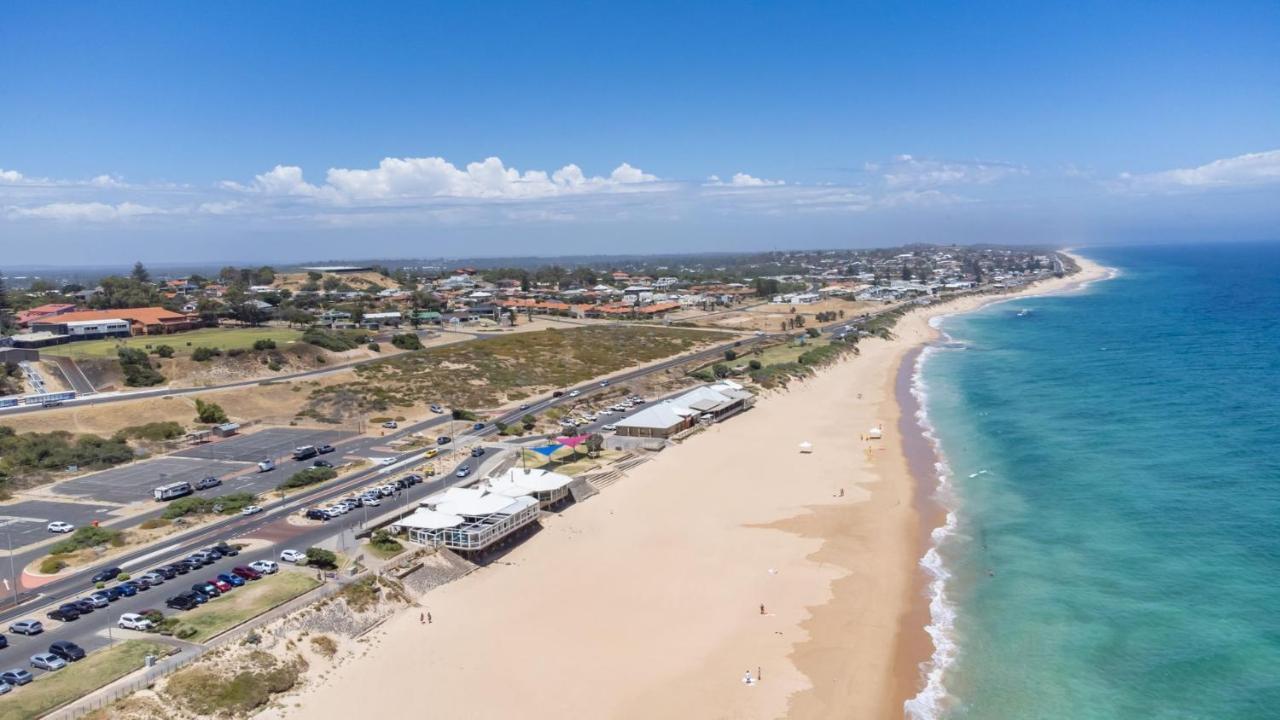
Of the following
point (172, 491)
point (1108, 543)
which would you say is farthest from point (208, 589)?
point (1108, 543)

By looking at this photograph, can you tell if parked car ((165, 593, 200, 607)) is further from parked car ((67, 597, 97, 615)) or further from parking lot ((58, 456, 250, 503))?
parking lot ((58, 456, 250, 503))

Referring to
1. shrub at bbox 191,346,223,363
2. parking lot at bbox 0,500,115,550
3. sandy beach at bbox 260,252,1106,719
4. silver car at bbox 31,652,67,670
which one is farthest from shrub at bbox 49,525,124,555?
shrub at bbox 191,346,223,363

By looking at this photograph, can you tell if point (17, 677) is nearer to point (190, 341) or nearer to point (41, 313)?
point (190, 341)

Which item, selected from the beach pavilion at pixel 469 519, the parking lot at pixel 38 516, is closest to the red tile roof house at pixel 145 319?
the parking lot at pixel 38 516

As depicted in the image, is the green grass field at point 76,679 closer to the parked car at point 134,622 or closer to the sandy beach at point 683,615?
the parked car at point 134,622

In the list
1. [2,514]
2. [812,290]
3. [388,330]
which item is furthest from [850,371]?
[812,290]
